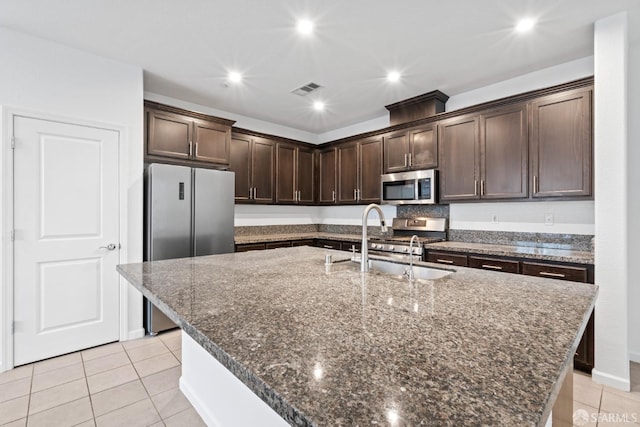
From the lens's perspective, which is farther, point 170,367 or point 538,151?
point 538,151

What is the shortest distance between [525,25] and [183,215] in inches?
137

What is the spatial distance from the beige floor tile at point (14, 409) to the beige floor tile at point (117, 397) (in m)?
0.37

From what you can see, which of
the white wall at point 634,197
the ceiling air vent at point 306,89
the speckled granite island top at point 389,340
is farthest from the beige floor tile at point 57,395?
the white wall at point 634,197

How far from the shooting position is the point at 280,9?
2184 millimetres

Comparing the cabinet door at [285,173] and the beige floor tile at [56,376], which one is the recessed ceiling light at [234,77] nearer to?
the cabinet door at [285,173]

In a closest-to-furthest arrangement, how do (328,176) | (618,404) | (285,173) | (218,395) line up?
1. (218,395)
2. (618,404)
3. (285,173)
4. (328,176)

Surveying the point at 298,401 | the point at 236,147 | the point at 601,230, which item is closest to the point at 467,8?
the point at 601,230

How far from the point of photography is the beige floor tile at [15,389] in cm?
212

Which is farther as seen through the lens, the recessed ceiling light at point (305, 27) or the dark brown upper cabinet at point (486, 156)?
the dark brown upper cabinet at point (486, 156)

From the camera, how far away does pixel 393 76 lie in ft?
10.5

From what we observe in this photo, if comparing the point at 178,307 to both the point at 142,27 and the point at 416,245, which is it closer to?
the point at 142,27

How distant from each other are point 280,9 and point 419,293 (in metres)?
2.12

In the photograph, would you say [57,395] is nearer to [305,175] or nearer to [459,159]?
[305,175]

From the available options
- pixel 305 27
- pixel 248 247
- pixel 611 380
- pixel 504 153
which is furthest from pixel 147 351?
pixel 504 153
